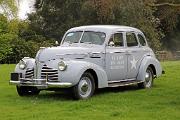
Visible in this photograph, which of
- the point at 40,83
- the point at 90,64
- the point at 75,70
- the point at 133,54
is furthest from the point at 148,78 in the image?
the point at 40,83

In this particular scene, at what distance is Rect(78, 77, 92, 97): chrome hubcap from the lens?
1214 centimetres

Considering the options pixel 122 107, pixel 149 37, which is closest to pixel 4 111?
pixel 122 107

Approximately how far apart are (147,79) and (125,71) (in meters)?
1.36

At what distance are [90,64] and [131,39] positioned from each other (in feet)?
9.34

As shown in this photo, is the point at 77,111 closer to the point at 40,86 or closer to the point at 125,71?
the point at 40,86

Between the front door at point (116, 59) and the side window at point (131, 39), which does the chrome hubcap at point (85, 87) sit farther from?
the side window at point (131, 39)

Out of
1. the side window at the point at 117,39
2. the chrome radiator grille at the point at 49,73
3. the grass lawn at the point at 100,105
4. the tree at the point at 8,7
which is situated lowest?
the grass lawn at the point at 100,105

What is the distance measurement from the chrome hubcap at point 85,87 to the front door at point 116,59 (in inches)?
42.3

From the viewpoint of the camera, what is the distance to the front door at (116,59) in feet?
44.2

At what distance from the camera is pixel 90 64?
41.1ft

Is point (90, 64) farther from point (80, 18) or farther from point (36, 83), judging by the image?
point (80, 18)

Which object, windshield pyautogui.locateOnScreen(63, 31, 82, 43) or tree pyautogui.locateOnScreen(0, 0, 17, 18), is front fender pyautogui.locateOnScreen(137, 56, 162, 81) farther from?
tree pyautogui.locateOnScreen(0, 0, 17, 18)

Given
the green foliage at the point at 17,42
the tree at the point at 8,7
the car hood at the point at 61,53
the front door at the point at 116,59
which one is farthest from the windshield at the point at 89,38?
the tree at the point at 8,7

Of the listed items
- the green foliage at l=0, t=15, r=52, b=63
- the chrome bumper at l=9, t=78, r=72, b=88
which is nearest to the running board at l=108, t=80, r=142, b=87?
the chrome bumper at l=9, t=78, r=72, b=88
